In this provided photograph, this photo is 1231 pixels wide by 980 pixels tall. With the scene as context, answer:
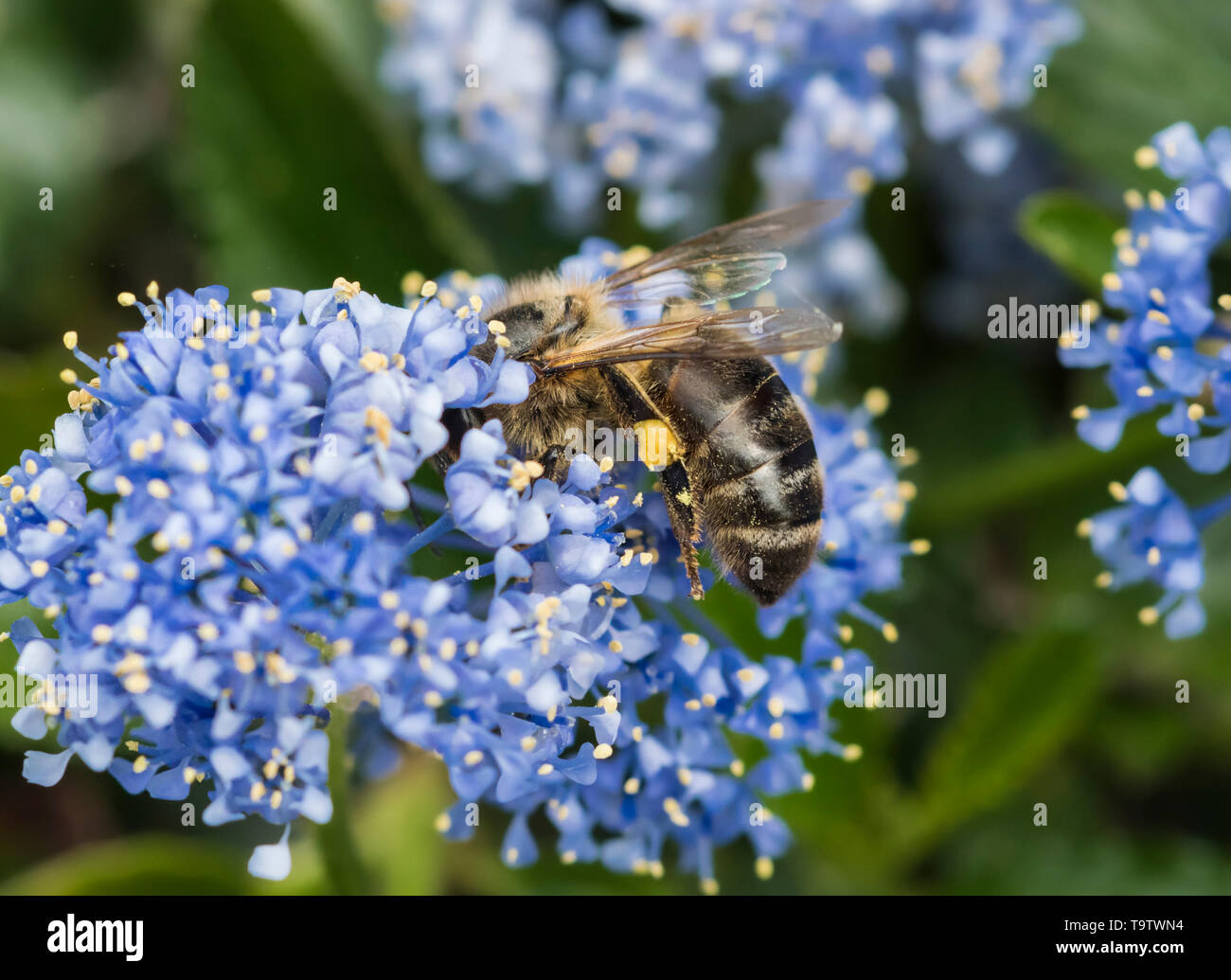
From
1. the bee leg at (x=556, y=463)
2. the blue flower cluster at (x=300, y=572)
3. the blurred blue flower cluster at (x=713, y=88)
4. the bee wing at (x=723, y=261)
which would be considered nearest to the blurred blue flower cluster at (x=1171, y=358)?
the bee wing at (x=723, y=261)

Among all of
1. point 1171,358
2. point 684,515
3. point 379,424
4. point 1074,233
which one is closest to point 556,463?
point 684,515

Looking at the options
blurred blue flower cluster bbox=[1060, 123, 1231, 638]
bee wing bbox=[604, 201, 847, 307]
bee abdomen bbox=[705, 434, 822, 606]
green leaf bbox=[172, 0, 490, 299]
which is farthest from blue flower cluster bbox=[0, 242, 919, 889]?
green leaf bbox=[172, 0, 490, 299]

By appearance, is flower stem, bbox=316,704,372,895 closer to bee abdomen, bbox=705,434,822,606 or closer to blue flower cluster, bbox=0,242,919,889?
blue flower cluster, bbox=0,242,919,889

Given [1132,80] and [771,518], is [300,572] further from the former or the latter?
[1132,80]

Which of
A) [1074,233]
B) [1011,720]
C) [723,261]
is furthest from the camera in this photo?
Answer: [1011,720]
